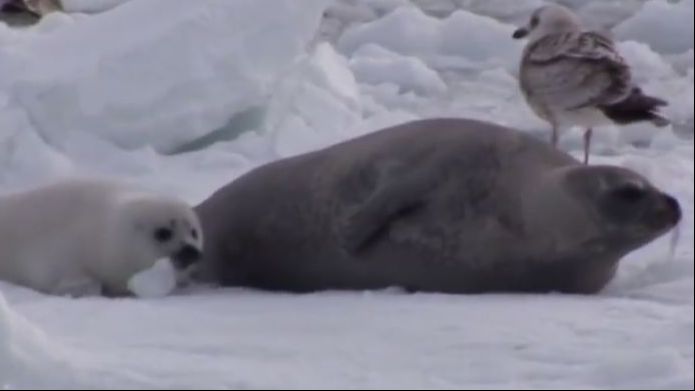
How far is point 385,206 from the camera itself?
12.8 feet

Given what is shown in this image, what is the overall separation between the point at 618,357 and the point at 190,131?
331 cm

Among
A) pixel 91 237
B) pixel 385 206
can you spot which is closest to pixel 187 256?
pixel 91 237

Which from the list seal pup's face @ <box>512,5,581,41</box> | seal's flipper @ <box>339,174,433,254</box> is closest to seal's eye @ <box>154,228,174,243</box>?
seal's flipper @ <box>339,174,433,254</box>

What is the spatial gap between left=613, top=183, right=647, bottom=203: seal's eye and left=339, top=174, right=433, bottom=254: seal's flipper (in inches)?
15.6

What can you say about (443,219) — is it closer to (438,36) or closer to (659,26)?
(659,26)

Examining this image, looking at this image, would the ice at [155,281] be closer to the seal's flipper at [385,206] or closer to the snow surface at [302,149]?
the snow surface at [302,149]

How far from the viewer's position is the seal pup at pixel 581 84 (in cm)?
478

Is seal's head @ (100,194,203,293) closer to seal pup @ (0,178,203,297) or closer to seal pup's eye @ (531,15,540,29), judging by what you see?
seal pup @ (0,178,203,297)

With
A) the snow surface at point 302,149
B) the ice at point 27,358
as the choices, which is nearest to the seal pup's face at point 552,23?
the snow surface at point 302,149

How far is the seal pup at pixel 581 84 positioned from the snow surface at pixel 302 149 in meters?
0.13

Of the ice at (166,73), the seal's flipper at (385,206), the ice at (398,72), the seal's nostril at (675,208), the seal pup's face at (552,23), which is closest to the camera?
the seal's nostril at (675,208)

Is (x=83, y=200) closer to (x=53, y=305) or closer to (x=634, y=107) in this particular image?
(x=53, y=305)

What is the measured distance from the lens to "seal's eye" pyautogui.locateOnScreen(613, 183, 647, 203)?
3717mm

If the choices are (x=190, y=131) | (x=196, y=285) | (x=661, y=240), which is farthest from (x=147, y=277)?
(x=190, y=131)
